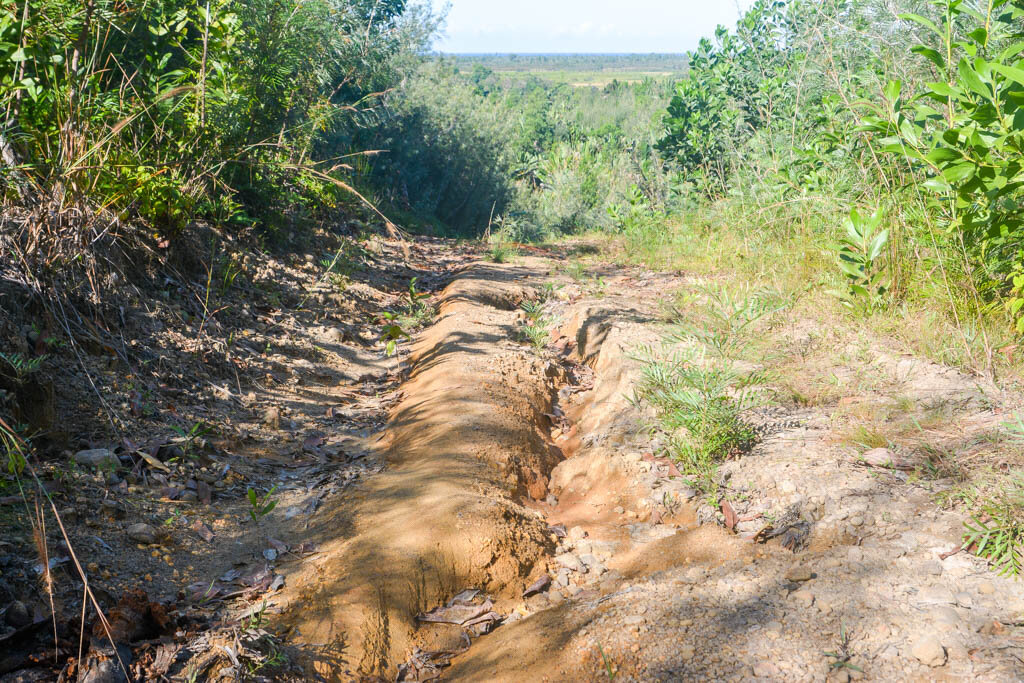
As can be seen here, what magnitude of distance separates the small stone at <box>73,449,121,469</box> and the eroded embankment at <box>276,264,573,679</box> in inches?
34.1

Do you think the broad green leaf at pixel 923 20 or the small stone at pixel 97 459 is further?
the broad green leaf at pixel 923 20

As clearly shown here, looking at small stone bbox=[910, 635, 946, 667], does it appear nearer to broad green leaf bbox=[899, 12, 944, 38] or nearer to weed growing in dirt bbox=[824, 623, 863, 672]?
weed growing in dirt bbox=[824, 623, 863, 672]

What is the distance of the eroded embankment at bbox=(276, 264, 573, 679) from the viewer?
7.07 feet

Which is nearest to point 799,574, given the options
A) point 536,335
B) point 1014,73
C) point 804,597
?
point 804,597

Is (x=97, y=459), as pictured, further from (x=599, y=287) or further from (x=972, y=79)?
(x=599, y=287)

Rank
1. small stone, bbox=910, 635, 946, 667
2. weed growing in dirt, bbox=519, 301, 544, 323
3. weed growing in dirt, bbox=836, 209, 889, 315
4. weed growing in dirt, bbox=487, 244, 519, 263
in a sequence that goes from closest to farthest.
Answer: small stone, bbox=910, 635, 946, 667 → weed growing in dirt, bbox=836, 209, 889, 315 → weed growing in dirt, bbox=519, 301, 544, 323 → weed growing in dirt, bbox=487, 244, 519, 263

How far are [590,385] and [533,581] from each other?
6.60 ft

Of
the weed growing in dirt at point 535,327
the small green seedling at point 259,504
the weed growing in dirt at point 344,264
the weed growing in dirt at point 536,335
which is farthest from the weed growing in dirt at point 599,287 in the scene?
the small green seedling at point 259,504

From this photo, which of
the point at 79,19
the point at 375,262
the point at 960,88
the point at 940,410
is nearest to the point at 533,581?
the point at 940,410

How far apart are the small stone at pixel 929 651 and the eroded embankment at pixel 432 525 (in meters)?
1.20

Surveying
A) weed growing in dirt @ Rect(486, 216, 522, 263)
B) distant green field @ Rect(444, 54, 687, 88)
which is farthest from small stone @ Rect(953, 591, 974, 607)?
distant green field @ Rect(444, 54, 687, 88)

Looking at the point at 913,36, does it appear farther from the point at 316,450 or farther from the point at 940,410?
the point at 316,450

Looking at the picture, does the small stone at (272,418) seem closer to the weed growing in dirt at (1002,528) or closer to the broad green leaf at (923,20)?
the weed growing in dirt at (1002,528)

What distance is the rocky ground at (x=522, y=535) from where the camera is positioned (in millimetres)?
1875
